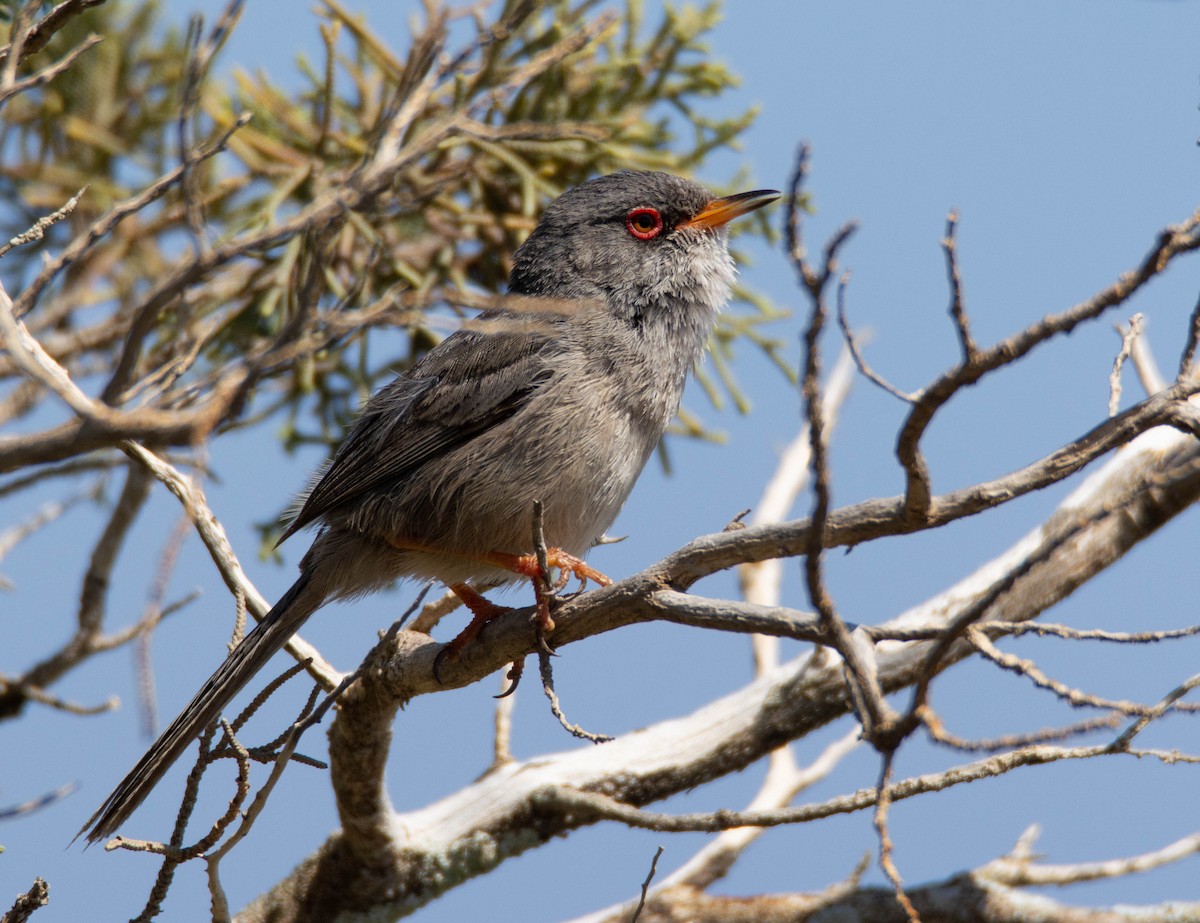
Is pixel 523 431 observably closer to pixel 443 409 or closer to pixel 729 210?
pixel 443 409

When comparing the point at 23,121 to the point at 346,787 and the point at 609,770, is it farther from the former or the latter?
the point at 609,770

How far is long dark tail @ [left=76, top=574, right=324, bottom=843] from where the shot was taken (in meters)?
4.01

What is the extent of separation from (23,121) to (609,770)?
465 cm

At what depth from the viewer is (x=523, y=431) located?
4.42m

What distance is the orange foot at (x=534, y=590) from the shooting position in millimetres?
3611

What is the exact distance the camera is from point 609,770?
4.77 metres

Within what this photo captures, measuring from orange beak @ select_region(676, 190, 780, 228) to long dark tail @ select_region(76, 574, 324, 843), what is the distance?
2253 millimetres

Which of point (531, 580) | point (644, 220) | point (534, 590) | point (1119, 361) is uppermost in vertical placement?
point (644, 220)

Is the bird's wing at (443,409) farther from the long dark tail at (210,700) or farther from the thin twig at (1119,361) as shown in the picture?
the thin twig at (1119,361)

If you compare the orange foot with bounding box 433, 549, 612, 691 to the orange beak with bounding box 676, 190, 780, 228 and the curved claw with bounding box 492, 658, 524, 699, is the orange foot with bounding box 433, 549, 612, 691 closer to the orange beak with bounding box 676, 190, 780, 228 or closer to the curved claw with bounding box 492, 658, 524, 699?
the curved claw with bounding box 492, 658, 524, 699

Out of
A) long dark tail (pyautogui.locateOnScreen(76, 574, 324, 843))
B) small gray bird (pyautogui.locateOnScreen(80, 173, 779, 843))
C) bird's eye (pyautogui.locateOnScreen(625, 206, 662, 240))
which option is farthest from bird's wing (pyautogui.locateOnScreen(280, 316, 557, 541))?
bird's eye (pyautogui.locateOnScreen(625, 206, 662, 240))

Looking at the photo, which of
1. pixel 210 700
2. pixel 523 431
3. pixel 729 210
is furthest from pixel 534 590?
pixel 729 210

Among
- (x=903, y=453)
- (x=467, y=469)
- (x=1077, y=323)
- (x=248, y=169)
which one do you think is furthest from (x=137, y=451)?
(x=1077, y=323)

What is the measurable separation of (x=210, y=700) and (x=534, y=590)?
1375mm
